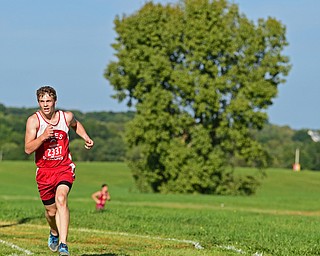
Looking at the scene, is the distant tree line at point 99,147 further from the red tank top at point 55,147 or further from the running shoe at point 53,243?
the red tank top at point 55,147

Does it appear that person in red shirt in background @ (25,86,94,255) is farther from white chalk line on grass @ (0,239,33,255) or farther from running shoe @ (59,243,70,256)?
white chalk line on grass @ (0,239,33,255)

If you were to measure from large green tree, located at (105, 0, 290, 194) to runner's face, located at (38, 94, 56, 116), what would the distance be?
44.6 metres

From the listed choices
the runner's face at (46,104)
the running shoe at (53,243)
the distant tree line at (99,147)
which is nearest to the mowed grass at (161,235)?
the running shoe at (53,243)

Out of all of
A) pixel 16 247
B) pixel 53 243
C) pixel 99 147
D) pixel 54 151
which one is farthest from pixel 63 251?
pixel 99 147

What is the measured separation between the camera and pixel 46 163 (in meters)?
11.9

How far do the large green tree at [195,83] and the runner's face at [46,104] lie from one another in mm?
44638

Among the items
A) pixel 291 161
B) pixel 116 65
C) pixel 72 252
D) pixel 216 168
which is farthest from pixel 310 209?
pixel 291 161

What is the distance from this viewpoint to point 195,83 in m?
57.2

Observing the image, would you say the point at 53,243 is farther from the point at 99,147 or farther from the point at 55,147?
the point at 99,147

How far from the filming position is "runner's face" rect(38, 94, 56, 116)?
1168 cm

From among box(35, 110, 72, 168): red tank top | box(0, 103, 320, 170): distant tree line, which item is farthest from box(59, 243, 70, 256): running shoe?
box(0, 103, 320, 170): distant tree line

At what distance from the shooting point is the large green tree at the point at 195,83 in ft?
187

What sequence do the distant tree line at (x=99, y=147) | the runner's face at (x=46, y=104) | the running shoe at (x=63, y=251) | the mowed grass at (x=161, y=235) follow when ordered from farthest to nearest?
the distant tree line at (x=99, y=147)
the mowed grass at (x=161, y=235)
the runner's face at (x=46, y=104)
the running shoe at (x=63, y=251)

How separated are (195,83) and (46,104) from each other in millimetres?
45697
